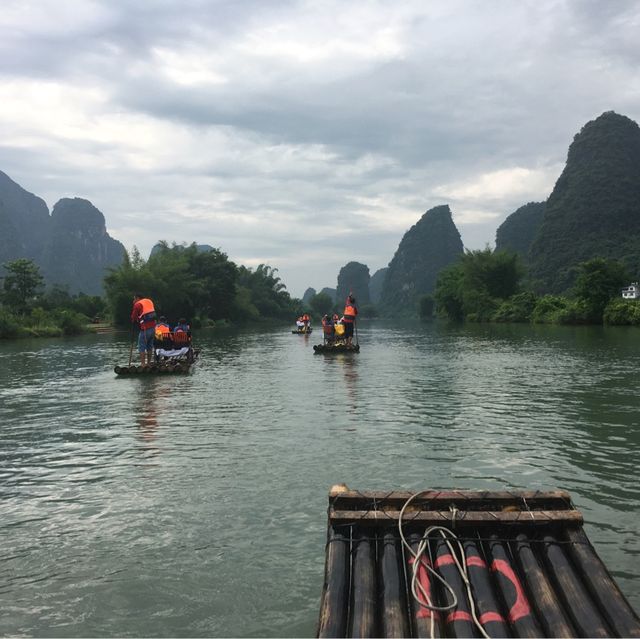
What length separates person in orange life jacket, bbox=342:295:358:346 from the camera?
29172mm

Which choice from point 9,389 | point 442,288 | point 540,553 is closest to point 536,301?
point 442,288

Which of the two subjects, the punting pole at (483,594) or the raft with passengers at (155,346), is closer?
the punting pole at (483,594)

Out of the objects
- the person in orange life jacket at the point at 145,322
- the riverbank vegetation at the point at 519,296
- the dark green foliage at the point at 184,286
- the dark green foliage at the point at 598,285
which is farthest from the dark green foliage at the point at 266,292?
the person in orange life jacket at the point at 145,322

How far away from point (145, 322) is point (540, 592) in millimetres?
19818

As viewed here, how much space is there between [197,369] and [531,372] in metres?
12.9

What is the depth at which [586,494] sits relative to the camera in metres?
8.08

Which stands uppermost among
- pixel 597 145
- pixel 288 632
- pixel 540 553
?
pixel 597 145

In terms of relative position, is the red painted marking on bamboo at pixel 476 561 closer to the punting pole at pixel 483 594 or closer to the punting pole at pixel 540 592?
the punting pole at pixel 483 594

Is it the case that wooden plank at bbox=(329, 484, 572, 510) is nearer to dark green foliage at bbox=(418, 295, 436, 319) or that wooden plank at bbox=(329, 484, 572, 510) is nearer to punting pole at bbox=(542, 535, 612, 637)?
punting pole at bbox=(542, 535, 612, 637)

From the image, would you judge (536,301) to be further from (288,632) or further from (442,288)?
(288,632)

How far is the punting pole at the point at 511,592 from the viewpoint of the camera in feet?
13.4

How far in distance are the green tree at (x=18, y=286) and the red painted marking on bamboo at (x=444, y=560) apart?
5795cm

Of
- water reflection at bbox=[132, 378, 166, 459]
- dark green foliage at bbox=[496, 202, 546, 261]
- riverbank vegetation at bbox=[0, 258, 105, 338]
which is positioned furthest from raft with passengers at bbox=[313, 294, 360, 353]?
dark green foliage at bbox=[496, 202, 546, 261]

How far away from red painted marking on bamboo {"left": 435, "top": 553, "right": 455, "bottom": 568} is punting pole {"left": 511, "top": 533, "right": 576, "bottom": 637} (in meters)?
0.55
